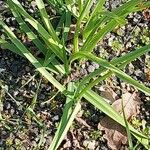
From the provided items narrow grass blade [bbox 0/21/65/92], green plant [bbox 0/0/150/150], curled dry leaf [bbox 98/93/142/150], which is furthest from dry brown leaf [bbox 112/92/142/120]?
narrow grass blade [bbox 0/21/65/92]

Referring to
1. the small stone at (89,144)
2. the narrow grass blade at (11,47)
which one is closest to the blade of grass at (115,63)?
the small stone at (89,144)

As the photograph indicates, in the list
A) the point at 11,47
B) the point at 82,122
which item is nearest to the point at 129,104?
the point at 82,122

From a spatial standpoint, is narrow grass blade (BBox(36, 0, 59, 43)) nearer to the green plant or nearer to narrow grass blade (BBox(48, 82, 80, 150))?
the green plant

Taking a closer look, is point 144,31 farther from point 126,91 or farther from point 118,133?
point 118,133

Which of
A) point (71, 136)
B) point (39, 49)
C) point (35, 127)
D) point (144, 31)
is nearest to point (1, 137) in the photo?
point (35, 127)

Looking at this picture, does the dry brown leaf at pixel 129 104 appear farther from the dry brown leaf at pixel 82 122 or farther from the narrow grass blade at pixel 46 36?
the narrow grass blade at pixel 46 36

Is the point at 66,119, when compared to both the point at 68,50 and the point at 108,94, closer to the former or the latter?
the point at 108,94

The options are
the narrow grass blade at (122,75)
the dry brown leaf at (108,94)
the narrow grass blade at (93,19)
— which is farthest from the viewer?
the dry brown leaf at (108,94)
